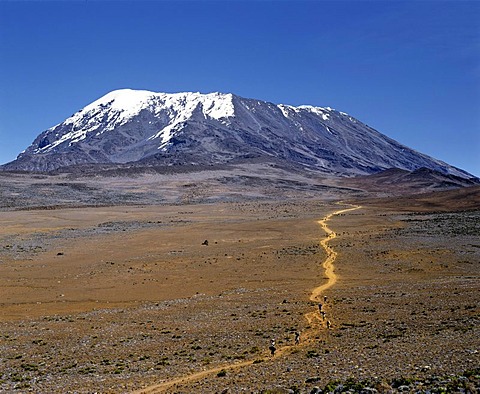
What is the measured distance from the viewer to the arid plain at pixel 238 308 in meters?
15.6

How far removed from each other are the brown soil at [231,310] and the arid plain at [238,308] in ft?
0.36

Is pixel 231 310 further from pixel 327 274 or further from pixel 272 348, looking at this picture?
pixel 327 274

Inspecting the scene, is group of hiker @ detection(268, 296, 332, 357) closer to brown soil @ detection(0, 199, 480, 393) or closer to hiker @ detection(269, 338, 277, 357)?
hiker @ detection(269, 338, 277, 357)

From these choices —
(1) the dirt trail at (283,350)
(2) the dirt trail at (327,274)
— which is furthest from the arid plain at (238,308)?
(2) the dirt trail at (327,274)

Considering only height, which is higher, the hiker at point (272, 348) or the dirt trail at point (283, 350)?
the hiker at point (272, 348)

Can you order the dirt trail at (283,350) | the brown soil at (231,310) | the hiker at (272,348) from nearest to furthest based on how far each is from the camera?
the dirt trail at (283,350)
the brown soil at (231,310)
the hiker at (272,348)

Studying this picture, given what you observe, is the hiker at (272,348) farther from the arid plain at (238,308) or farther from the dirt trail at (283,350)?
the arid plain at (238,308)

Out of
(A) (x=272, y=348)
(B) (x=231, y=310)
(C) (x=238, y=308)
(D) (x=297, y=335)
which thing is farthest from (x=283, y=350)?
(C) (x=238, y=308)

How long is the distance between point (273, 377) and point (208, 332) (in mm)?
7865

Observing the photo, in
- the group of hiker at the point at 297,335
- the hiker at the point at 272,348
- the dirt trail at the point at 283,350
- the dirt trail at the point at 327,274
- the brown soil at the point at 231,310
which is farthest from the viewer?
the dirt trail at the point at 327,274

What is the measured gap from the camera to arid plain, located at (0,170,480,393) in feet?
51.0

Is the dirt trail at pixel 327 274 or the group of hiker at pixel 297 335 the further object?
the dirt trail at pixel 327 274

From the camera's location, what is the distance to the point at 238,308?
26969mm

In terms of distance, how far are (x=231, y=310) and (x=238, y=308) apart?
53 cm
